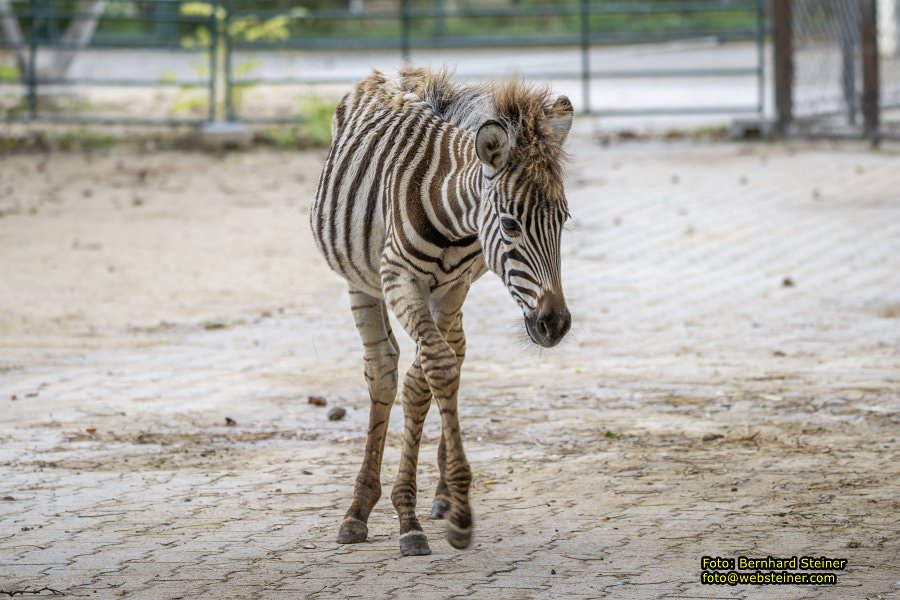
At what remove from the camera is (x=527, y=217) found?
183 inches

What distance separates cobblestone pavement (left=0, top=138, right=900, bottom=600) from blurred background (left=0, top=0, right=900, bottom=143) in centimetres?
427

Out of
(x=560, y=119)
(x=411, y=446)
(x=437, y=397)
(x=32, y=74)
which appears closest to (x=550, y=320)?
(x=437, y=397)

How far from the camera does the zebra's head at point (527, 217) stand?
4582mm

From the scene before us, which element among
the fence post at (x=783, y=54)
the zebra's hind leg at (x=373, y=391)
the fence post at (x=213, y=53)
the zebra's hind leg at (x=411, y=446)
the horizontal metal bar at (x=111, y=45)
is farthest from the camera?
the horizontal metal bar at (x=111, y=45)

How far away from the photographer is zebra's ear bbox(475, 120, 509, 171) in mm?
4656

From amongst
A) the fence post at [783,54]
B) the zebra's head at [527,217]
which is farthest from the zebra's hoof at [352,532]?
the fence post at [783,54]

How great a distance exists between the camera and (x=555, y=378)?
7.89 meters

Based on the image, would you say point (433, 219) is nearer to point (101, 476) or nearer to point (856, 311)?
point (101, 476)

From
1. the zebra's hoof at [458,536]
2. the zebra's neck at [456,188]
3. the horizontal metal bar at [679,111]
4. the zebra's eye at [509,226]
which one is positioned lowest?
the zebra's hoof at [458,536]

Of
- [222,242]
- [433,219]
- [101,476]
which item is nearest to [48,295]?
[222,242]

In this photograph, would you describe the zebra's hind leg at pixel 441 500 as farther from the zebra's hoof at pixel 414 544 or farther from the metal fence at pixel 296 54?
the metal fence at pixel 296 54

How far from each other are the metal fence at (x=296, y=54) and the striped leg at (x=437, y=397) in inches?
299

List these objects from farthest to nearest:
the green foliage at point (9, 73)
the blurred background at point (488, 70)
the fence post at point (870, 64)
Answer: the green foliage at point (9, 73), the blurred background at point (488, 70), the fence post at point (870, 64)

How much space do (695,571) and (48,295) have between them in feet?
22.4
